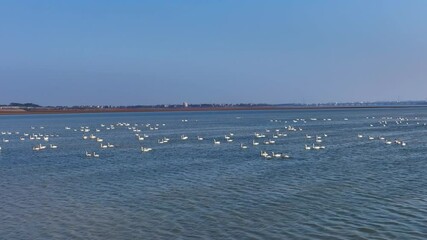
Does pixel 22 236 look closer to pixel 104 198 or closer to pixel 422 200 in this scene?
pixel 104 198

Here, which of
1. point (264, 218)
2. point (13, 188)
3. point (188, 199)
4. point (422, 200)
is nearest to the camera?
point (264, 218)

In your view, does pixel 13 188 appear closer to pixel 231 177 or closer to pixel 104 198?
pixel 104 198

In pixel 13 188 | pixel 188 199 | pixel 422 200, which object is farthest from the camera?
pixel 13 188

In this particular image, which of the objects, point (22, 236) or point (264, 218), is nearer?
point (22, 236)

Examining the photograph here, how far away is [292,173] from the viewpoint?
103ft

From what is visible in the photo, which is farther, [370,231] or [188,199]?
[188,199]

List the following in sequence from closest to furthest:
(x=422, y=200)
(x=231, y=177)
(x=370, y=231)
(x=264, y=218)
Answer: (x=370, y=231), (x=264, y=218), (x=422, y=200), (x=231, y=177)

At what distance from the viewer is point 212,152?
46.4 metres

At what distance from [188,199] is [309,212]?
19.8 feet

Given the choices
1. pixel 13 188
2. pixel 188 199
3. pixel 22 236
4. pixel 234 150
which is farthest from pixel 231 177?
pixel 234 150

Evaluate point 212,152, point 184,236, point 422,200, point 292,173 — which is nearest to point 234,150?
point 212,152

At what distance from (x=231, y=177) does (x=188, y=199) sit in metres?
6.88

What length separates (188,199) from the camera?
78.6 ft

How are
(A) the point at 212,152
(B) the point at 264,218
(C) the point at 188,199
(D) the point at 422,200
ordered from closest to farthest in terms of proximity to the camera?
(B) the point at 264,218 < (D) the point at 422,200 < (C) the point at 188,199 < (A) the point at 212,152
